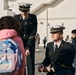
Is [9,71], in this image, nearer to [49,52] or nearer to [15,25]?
[15,25]

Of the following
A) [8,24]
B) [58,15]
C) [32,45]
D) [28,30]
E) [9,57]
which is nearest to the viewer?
[9,57]

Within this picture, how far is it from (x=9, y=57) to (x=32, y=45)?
3.88 meters

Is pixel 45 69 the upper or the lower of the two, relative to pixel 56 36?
lower

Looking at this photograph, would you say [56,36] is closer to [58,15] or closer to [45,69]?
[45,69]

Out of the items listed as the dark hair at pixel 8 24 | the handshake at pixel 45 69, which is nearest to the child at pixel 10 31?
the dark hair at pixel 8 24

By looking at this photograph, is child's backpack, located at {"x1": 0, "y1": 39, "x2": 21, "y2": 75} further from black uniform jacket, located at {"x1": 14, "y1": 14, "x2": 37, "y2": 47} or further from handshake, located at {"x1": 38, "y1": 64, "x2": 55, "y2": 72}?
black uniform jacket, located at {"x1": 14, "y1": 14, "x2": 37, "y2": 47}

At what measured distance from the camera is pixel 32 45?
875cm

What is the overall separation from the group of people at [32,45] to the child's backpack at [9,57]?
2.9 inches

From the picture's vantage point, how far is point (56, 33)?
634 cm

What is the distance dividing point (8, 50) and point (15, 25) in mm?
331

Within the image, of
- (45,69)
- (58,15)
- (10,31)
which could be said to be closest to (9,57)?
(10,31)

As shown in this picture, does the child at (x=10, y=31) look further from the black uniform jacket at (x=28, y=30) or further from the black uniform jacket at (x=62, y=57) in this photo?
the black uniform jacket at (x=28, y=30)

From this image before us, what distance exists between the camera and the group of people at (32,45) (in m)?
5.02

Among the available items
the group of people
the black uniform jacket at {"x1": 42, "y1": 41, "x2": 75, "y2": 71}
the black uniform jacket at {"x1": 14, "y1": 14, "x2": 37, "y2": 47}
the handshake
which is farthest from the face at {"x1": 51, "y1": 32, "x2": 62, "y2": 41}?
the black uniform jacket at {"x1": 14, "y1": 14, "x2": 37, "y2": 47}
